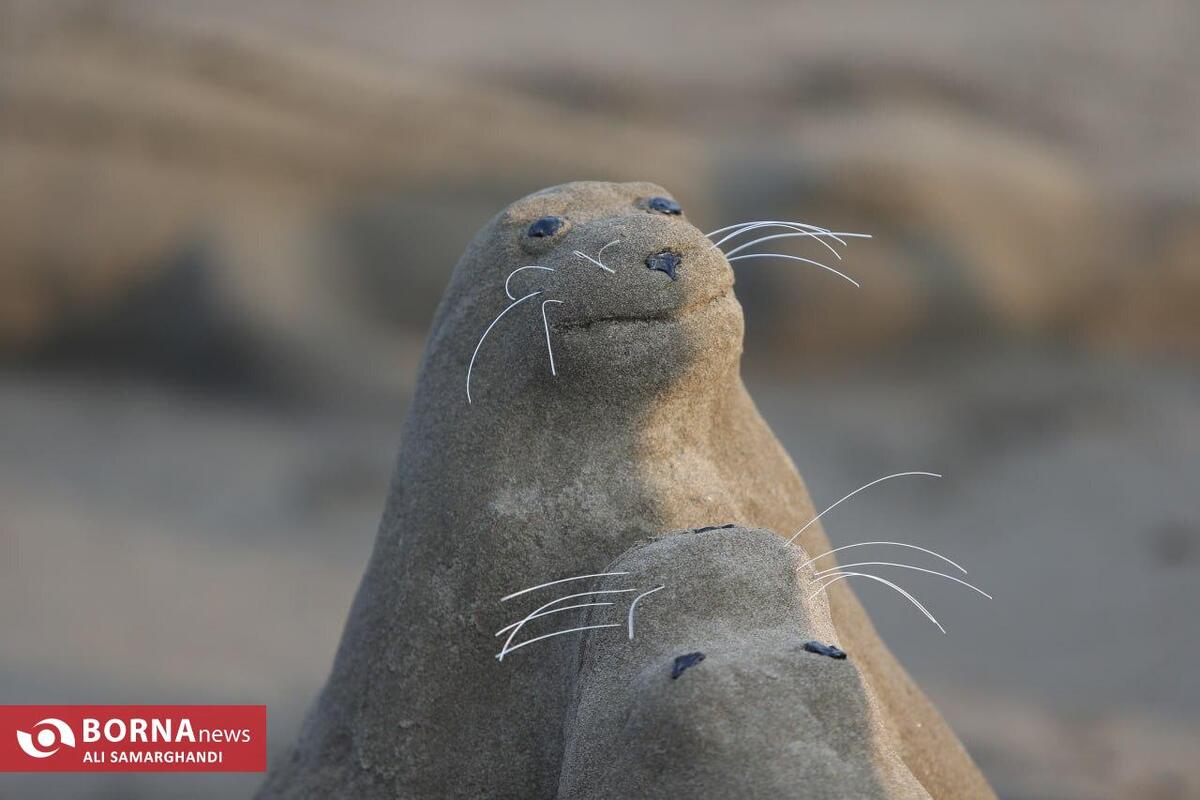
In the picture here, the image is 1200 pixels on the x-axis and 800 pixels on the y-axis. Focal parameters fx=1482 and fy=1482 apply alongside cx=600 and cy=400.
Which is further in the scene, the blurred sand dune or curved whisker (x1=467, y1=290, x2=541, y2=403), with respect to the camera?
the blurred sand dune

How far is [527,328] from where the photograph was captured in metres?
2.90

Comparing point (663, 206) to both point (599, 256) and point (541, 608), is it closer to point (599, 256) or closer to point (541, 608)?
point (599, 256)

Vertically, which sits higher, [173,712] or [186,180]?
[186,180]

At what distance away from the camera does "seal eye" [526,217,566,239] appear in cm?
298

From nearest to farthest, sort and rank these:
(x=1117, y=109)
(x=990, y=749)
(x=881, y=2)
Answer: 1. (x=990, y=749)
2. (x=1117, y=109)
3. (x=881, y=2)

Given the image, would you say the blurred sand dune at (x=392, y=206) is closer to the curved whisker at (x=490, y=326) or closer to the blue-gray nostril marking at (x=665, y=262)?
the curved whisker at (x=490, y=326)

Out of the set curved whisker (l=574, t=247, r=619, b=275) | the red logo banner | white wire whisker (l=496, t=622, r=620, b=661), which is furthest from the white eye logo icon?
curved whisker (l=574, t=247, r=619, b=275)

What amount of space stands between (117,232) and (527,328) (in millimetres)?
6281

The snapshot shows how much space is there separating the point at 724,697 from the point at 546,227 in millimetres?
1120

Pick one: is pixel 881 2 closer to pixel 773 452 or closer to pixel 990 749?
pixel 990 749

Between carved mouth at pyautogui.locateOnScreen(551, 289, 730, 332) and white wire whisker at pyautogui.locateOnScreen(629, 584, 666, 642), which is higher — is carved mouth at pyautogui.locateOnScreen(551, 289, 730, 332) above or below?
above

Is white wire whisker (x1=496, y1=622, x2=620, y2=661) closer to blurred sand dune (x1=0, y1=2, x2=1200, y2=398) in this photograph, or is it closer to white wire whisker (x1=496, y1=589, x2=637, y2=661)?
white wire whisker (x1=496, y1=589, x2=637, y2=661)

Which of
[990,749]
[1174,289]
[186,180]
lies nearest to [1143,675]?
[990,749]

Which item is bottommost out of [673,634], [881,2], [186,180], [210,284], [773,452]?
[673,634]
